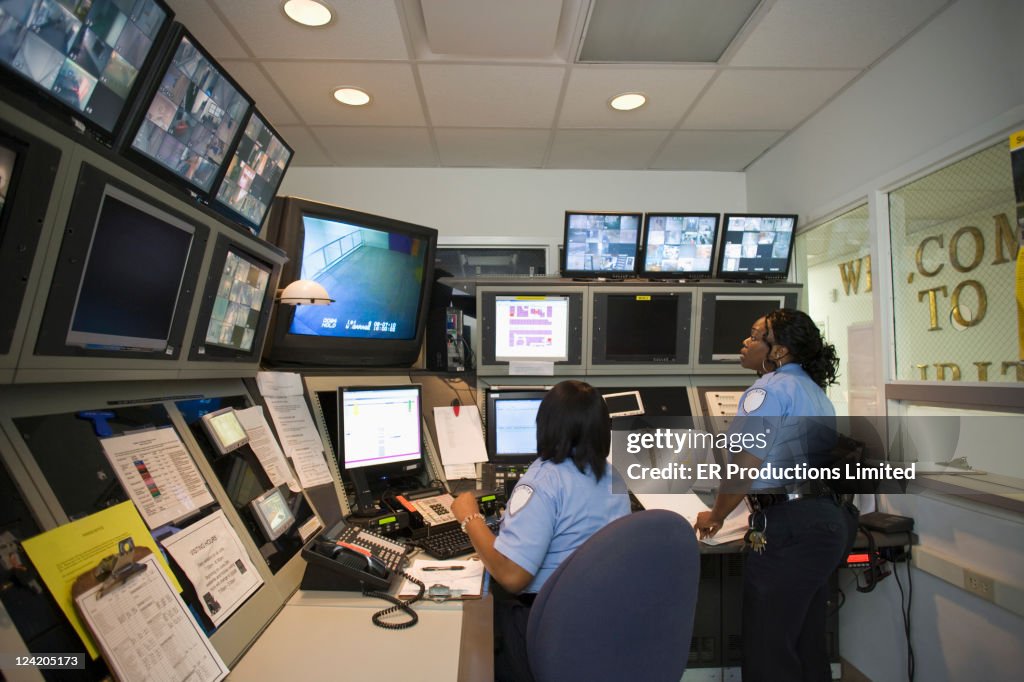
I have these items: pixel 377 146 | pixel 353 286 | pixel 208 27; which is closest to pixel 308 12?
pixel 208 27

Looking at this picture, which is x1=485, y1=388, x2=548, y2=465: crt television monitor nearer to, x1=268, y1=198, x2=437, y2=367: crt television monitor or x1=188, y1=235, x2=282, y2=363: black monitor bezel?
x1=268, y1=198, x2=437, y2=367: crt television monitor

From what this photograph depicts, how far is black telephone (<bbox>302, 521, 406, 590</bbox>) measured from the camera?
1281mm

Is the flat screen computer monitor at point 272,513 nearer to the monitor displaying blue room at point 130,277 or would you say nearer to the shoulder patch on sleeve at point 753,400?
the monitor displaying blue room at point 130,277

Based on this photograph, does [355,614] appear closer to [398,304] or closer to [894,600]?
[398,304]

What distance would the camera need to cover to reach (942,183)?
2.10 meters

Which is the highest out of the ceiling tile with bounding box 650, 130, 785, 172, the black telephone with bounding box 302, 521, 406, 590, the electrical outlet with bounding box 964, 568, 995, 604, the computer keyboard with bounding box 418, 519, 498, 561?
the ceiling tile with bounding box 650, 130, 785, 172

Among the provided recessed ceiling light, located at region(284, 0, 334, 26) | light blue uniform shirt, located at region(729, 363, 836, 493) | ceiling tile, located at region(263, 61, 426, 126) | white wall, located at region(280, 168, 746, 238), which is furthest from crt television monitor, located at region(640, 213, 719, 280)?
recessed ceiling light, located at region(284, 0, 334, 26)

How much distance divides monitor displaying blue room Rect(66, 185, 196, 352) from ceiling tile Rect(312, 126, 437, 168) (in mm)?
2158

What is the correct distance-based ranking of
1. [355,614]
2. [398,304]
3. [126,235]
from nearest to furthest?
[126,235] → [355,614] → [398,304]

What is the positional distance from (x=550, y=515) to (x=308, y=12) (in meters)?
2.09

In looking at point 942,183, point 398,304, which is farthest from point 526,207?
point 942,183

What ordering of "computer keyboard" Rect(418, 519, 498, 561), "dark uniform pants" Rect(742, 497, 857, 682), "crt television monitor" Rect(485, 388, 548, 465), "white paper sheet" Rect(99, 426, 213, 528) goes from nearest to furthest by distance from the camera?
"white paper sheet" Rect(99, 426, 213, 528)
"computer keyboard" Rect(418, 519, 498, 561)
"dark uniform pants" Rect(742, 497, 857, 682)
"crt television monitor" Rect(485, 388, 548, 465)

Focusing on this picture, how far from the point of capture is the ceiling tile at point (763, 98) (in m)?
2.50

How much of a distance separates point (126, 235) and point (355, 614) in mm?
943
